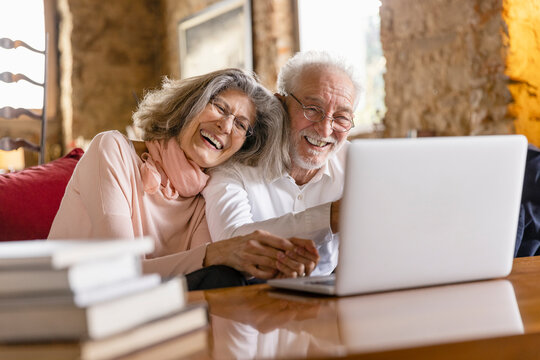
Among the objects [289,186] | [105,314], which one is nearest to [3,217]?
[289,186]

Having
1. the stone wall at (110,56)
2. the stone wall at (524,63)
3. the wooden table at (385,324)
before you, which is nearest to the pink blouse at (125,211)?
the wooden table at (385,324)

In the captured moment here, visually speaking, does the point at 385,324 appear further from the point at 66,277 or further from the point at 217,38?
the point at 217,38

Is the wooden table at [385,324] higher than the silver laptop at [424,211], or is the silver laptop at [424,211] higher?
the silver laptop at [424,211]

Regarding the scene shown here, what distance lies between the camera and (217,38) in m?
5.47

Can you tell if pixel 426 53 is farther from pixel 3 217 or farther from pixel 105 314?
pixel 105 314

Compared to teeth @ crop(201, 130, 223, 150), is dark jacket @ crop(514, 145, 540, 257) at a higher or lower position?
lower

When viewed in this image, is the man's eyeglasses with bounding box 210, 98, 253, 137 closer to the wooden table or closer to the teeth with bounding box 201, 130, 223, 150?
the teeth with bounding box 201, 130, 223, 150

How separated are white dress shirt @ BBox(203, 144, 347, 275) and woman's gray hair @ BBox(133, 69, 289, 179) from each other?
0.05 meters

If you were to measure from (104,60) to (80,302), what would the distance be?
20.3ft

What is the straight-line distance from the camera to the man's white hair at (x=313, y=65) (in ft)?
6.92

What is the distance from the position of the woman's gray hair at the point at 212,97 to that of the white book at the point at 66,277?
→ 124 centimetres

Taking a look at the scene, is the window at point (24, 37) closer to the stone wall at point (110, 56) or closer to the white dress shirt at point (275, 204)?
the stone wall at point (110, 56)

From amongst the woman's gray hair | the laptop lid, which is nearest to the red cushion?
the woman's gray hair

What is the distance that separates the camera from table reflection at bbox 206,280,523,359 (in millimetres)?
733
